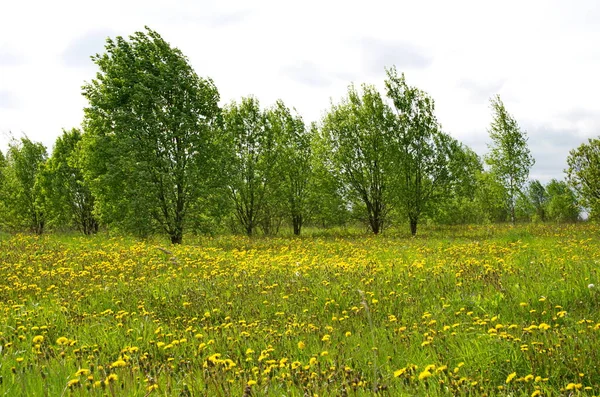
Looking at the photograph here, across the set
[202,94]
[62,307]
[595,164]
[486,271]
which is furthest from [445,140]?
[62,307]

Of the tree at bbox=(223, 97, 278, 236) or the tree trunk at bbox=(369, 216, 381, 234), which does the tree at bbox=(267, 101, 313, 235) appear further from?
the tree trunk at bbox=(369, 216, 381, 234)

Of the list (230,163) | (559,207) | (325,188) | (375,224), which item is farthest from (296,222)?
A: (559,207)

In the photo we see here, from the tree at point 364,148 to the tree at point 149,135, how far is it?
10.8 meters

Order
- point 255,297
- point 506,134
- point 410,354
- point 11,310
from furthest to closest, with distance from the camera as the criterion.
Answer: point 506,134 < point 255,297 < point 11,310 < point 410,354

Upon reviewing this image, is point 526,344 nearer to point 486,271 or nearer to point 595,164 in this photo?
point 486,271

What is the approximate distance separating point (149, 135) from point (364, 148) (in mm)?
14117

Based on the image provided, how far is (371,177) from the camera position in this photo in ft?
88.0

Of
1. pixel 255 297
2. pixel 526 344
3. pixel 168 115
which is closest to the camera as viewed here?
pixel 526 344

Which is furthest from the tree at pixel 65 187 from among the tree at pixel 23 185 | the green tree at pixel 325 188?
the green tree at pixel 325 188

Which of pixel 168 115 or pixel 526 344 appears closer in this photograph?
pixel 526 344

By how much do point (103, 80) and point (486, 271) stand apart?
Answer: 17434mm

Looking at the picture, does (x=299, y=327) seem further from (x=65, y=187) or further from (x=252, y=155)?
(x=65, y=187)

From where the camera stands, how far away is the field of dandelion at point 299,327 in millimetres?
3562

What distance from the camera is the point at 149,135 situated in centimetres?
1769
